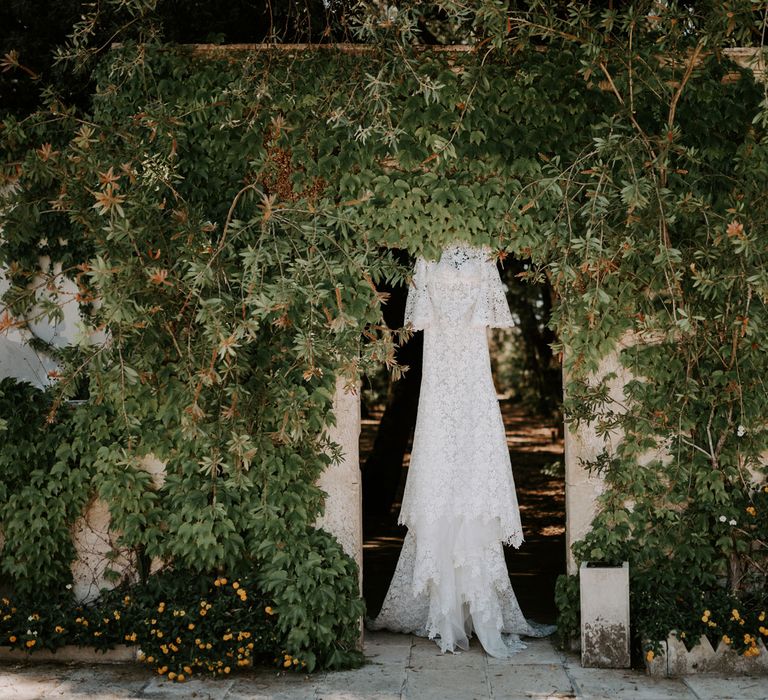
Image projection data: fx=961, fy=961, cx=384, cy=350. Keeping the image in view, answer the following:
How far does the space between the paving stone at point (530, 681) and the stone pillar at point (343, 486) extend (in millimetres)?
1041

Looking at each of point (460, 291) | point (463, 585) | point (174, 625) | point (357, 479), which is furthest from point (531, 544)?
point (174, 625)

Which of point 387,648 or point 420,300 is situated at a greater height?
point 420,300

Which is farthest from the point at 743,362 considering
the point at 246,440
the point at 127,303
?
the point at 127,303

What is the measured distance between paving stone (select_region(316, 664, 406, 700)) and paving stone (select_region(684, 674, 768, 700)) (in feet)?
4.86

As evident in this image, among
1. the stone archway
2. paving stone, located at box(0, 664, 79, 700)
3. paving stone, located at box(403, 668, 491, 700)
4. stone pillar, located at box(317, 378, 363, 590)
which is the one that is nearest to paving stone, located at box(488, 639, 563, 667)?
paving stone, located at box(403, 668, 491, 700)

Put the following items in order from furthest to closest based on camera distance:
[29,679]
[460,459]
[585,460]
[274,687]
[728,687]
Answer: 1. [460,459]
2. [585,460]
3. [29,679]
4. [274,687]
5. [728,687]

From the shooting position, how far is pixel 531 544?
8891mm

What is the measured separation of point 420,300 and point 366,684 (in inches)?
83.5

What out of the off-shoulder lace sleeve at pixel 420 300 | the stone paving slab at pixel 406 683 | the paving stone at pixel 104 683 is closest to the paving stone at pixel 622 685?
the stone paving slab at pixel 406 683

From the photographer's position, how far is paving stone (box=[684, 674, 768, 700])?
4.68m

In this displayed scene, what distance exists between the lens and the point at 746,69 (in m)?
5.27

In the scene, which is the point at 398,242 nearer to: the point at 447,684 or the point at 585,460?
the point at 585,460

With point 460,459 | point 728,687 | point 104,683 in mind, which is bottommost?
point 104,683

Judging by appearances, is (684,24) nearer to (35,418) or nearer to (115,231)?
(115,231)
